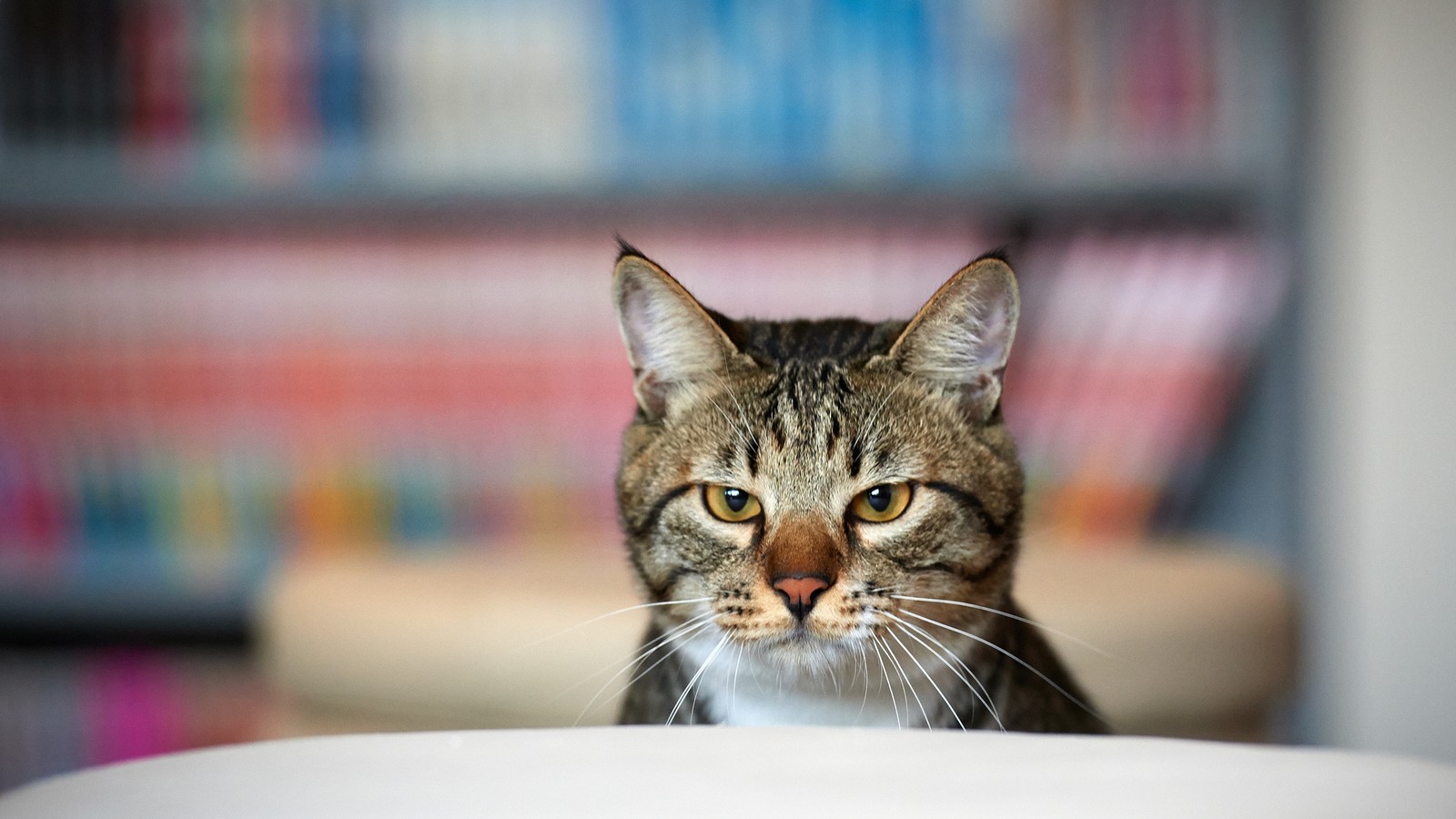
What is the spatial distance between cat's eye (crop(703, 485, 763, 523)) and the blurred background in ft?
2.65

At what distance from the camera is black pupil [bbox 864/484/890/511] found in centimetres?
58

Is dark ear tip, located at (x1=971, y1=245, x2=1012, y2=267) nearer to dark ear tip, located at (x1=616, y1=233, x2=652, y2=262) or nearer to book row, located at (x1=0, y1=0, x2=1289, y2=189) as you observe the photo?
dark ear tip, located at (x1=616, y1=233, x2=652, y2=262)

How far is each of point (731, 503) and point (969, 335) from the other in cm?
14

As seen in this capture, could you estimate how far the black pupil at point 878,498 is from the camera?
580 mm

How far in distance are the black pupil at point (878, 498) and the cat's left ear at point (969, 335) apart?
0.06m

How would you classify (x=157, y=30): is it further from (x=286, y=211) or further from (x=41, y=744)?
(x=41, y=744)

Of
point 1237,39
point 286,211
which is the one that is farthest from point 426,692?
point 1237,39

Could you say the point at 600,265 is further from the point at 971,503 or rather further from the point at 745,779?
the point at 745,779

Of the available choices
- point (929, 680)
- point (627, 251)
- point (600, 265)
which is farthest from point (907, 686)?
point (600, 265)

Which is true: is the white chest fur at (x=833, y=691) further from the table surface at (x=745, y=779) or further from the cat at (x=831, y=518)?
the table surface at (x=745, y=779)

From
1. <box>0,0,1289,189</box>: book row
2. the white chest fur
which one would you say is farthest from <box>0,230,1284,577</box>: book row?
the white chest fur

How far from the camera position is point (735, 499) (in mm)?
599

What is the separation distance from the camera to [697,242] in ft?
4.91

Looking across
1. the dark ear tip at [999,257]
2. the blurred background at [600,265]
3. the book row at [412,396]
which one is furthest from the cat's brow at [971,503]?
the book row at [412,396]
